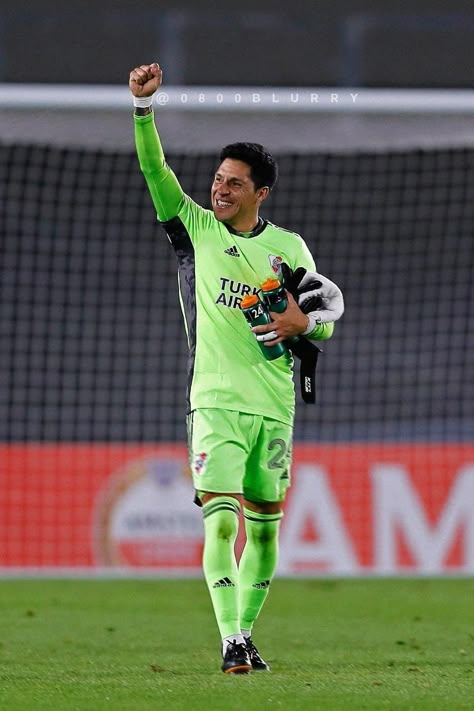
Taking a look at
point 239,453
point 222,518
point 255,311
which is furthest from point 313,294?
point 222,518

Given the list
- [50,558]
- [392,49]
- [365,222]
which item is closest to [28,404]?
[50,558]

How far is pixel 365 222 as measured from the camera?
15758mm

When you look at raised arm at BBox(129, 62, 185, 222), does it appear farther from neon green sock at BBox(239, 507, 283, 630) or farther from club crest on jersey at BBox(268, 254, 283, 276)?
neon green sock at BBox(239, 507, 283, 630)

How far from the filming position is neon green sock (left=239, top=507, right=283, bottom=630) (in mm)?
5742

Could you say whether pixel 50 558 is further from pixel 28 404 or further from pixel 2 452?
pixel 28 404

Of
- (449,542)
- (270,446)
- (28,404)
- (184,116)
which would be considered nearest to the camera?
(270,446)

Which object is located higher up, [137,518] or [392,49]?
[392,49]

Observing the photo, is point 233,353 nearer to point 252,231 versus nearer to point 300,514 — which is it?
point 252,231

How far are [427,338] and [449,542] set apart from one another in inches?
177

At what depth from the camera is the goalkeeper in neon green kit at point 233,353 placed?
538 centimetres

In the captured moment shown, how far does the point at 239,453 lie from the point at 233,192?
113 cm

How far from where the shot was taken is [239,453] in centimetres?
543

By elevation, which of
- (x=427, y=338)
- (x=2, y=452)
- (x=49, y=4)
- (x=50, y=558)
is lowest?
(x=50, y=558)

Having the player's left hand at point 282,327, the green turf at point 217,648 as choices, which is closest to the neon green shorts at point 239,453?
the player's left hand at point 282,327
